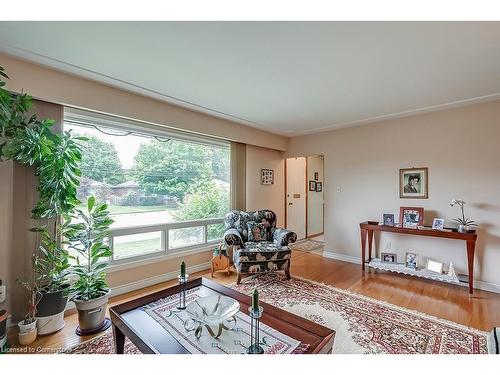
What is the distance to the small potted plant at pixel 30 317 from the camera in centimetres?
187

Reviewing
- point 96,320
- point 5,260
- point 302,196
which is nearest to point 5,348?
point 96,320

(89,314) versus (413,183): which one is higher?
(413,183)

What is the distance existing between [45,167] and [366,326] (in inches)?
122

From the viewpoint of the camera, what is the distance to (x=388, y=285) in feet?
10.0

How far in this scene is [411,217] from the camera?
131 inches

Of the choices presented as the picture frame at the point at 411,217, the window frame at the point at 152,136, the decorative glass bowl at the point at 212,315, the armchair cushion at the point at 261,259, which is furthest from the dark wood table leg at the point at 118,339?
the picture frame at the point at 411,217

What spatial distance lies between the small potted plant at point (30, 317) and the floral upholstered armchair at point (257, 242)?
1.90 metres

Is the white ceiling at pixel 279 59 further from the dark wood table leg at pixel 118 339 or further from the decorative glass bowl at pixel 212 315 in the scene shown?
the dark wood table leg at pixel 118 339

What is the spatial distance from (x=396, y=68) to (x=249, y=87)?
1427mm

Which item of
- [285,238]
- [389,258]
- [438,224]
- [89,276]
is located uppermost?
[438,224]

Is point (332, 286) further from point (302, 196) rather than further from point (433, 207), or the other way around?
point (302, 196)

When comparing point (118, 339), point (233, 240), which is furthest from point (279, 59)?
point (118, 339)

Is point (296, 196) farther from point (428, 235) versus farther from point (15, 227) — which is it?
point (15, 227)
